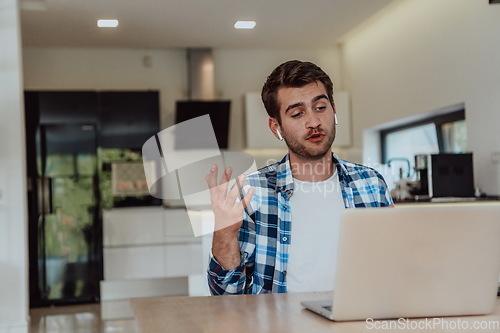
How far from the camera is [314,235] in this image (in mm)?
1888

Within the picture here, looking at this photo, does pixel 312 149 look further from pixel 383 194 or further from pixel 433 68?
pixel 433 68

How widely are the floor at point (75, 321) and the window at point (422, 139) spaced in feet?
9.08

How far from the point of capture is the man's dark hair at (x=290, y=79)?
2010 mm

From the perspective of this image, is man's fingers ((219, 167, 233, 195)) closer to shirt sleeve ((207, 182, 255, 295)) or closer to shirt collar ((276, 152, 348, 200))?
shirt sleeve ((207, 182, 255, 295))

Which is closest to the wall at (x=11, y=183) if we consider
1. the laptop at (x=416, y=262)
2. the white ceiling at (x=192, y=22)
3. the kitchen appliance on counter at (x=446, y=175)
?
the white ceiling at (x=192, y=22)

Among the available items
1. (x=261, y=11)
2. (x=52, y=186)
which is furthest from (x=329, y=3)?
(x=52, y=186)

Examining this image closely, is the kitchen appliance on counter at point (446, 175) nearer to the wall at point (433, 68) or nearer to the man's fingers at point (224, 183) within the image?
the wall at point (433, 68)

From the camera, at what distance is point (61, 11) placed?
18.0 ft

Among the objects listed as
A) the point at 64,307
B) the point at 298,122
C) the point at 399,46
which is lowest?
the point at 64,307

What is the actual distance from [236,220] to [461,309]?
0.52 m

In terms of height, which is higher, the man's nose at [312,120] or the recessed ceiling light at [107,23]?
the recessed ceiling light at [107,23]

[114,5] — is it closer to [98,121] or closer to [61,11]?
[61,11]

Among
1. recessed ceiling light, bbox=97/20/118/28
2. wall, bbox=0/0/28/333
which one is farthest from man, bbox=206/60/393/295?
recessed ceiling light, bbox=97/20/118/28

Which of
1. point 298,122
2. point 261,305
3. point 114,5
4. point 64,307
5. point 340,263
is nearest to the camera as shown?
point 340,263
